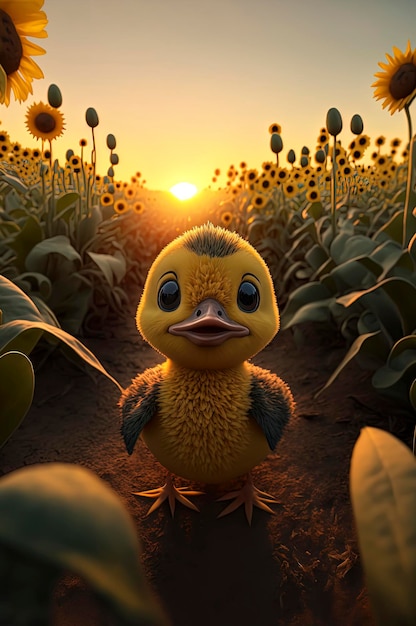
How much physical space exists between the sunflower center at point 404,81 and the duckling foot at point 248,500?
190 cm

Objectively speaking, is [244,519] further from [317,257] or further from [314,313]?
[317,257]

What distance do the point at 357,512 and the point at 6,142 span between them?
5.33m

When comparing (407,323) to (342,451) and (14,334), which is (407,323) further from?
(14,334)

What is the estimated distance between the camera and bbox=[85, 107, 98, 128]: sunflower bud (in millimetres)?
3229

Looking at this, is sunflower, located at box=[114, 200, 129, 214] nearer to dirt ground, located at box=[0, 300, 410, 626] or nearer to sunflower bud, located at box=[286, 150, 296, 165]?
sunflower bud, located at box=[286, 150, 296, 165]

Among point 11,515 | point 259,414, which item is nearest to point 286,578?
point 259,414

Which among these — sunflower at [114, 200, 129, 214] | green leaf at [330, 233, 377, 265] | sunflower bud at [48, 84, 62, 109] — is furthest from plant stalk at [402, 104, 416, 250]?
sunflower at [114, 200, 129, 214]

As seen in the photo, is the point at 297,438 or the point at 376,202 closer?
the point at 297,438

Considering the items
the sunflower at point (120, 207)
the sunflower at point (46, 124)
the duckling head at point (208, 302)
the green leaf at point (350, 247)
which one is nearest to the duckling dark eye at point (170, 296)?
the duckling head at point (208, 302)

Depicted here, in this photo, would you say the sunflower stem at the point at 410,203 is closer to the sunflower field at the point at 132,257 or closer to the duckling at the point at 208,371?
the sunflower field at the point at 132,257

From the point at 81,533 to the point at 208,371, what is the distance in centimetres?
112

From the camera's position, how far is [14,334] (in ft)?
3.43

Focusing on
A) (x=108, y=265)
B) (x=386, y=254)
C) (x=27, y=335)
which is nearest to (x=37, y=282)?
(x=108, y=265)

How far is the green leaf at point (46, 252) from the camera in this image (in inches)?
92.3
